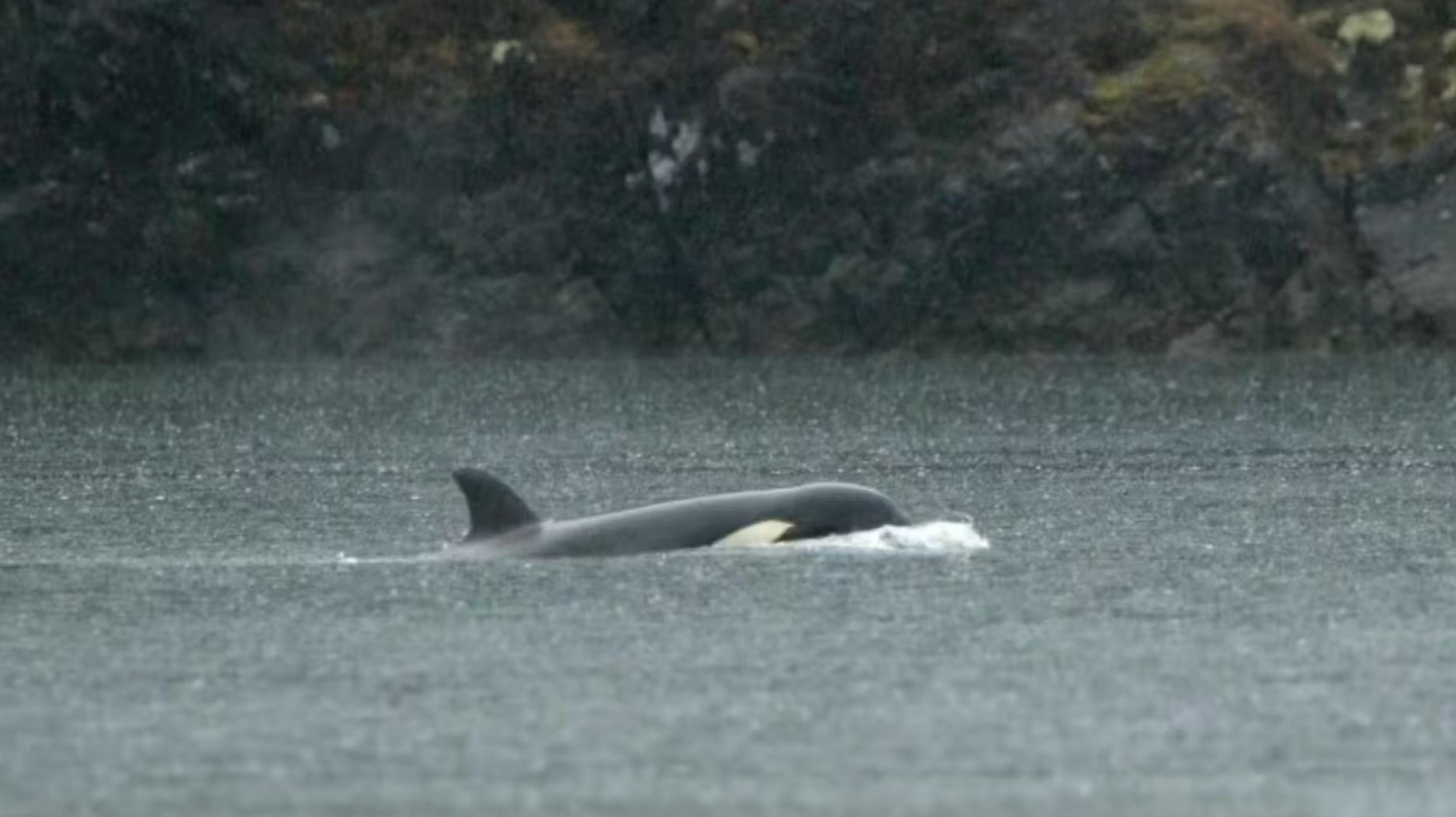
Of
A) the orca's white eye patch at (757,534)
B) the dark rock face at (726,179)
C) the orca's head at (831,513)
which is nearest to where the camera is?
the orca's white eye patch at (757,534)

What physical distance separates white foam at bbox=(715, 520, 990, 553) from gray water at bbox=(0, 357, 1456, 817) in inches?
13.8

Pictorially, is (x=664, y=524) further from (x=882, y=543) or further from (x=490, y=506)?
(x=882, y=543)

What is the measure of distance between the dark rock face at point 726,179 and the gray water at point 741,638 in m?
29.4

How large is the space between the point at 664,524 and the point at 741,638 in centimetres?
543

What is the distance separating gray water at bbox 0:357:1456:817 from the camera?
1733 centimetres

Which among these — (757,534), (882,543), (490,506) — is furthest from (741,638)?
(490,506)

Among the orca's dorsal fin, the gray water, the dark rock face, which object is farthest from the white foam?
the dark rock face

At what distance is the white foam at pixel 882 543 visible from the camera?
2784cm

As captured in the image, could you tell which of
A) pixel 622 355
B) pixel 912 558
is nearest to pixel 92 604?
pixel 912 558

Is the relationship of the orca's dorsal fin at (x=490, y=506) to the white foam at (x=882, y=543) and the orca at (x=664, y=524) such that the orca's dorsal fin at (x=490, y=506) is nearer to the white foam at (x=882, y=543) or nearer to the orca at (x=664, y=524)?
the orca at (x=664, y=524)

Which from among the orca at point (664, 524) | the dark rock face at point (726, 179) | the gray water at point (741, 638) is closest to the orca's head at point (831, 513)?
the orca at point (664, 524)

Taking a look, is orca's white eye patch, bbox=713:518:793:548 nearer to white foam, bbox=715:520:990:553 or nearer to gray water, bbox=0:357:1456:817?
white foam, bbox=715:520:990:553

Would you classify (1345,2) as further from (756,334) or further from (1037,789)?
(1037,789)

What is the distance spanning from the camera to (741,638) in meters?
22.6
